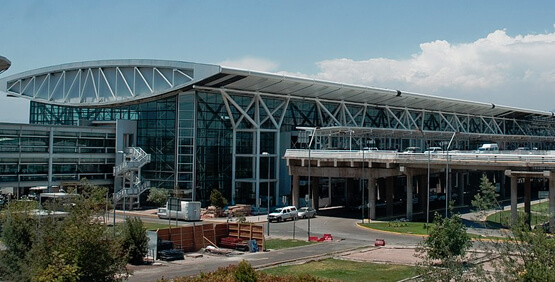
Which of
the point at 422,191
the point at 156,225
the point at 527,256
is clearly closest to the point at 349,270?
the point at 527,256

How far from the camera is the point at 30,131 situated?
67.5 meters

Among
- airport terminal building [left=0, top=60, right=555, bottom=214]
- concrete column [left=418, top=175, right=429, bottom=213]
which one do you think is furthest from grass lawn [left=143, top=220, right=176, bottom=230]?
concrete column [left=418, top=175, right=429, bottom=213]

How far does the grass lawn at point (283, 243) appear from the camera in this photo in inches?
1711

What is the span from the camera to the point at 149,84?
7131cm

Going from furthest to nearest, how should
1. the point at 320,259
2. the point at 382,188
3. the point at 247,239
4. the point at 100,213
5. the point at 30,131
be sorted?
the point at 382,188
the point at 30,131
the point at 247,239
the point at 320,259
the point at 100,213

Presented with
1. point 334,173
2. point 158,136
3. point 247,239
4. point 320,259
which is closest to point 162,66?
point 158,136

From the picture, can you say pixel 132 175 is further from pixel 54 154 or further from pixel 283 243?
pixel 283 243

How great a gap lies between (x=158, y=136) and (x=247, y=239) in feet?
111

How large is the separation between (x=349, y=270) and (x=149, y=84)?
45020 millimetres

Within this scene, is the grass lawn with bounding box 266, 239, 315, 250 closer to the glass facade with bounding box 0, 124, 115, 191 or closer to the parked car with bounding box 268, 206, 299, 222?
the parked car with bounding box 268, 206, 299, 222

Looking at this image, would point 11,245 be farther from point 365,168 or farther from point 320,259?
point 365,168

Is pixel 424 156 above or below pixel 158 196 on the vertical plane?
above

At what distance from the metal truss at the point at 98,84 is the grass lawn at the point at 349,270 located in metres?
37.5

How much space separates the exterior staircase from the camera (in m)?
69.2
